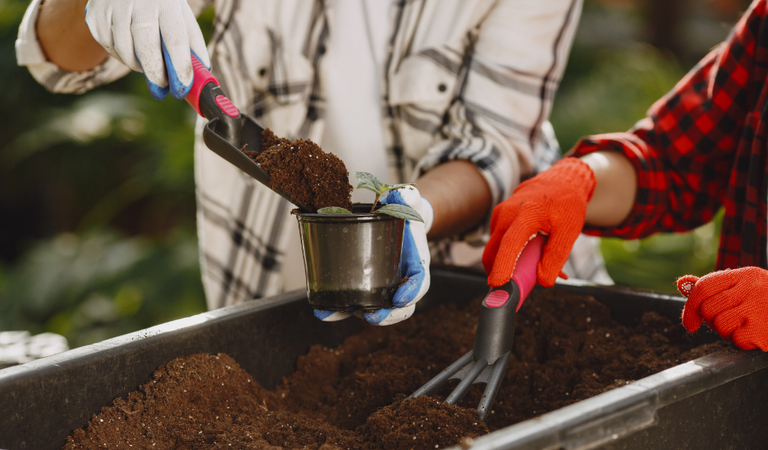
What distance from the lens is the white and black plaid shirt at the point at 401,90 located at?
1224 millimetres

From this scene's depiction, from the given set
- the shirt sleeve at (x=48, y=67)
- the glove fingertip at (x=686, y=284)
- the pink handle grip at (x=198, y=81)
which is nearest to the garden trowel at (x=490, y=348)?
the glove fingertip at (x=686, y=284)

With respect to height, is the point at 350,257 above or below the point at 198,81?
below

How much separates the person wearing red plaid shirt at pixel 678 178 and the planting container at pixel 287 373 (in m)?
0.16

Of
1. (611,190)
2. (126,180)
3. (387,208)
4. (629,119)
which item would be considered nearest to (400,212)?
(387,208)

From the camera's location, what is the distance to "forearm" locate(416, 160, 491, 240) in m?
1.10

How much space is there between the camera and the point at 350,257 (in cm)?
73

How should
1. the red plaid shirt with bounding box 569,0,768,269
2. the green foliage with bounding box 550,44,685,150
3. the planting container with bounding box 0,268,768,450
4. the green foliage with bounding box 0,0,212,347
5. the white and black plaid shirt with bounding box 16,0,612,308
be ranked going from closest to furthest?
the planting container with bounding box 0,268,768,450 < the red plaid shirt with bounding box 569,0,768,269 < the white and black plaid shirt with bounding box 16,0,612,308 < the green foliage with bounding box 0,0,212,347 < the green foliage with bounding box 550,44,685,150

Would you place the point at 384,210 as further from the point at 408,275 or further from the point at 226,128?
the point at 226,128

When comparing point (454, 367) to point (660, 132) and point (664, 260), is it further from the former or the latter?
point (664, 260)

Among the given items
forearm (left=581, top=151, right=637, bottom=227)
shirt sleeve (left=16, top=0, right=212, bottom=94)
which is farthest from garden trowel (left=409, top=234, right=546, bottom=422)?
shirt sleeve (left=16, top=0, right=212, bottom=94)

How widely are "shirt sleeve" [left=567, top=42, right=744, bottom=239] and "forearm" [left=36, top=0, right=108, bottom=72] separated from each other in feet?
3.25

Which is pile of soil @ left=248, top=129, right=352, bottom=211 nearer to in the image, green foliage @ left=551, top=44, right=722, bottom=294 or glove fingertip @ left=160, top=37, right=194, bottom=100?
glove fingertip @ left=160, top=37, right=194, bottom=100

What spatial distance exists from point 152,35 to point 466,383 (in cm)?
65

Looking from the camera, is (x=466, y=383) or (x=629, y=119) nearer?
(x=466, y=383)
